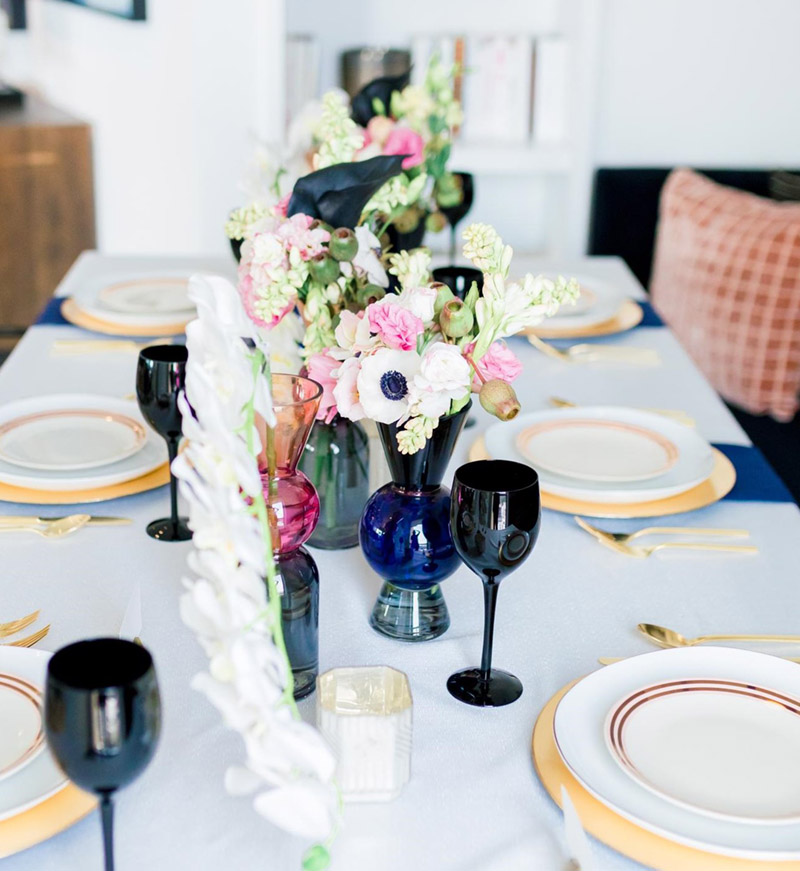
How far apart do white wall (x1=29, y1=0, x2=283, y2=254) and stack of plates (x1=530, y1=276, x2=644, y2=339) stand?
121 cm

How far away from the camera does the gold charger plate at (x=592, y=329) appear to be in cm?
182

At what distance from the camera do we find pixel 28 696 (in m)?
0.82

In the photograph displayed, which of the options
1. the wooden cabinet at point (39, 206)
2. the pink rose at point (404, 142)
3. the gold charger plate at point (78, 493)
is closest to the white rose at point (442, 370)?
the gold charger plate at point (78, 493)

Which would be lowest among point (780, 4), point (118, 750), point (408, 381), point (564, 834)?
point (564, 834)

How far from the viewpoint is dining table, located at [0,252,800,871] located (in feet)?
2.42

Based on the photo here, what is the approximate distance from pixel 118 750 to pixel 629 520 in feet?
2.38

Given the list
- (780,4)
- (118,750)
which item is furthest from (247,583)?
(780,4)

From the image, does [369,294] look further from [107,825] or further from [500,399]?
[107,825]

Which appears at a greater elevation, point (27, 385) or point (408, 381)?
point (408, 381)

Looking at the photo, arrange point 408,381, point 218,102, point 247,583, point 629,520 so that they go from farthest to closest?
point 218,102 < point 629,520 < point 408,381 < point 247,583

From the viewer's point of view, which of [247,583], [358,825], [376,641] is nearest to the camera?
[247,583]

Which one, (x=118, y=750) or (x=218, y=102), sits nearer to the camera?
(x=118, y=750)

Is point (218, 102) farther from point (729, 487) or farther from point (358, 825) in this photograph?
point (358, 825)

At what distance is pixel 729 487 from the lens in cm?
127
